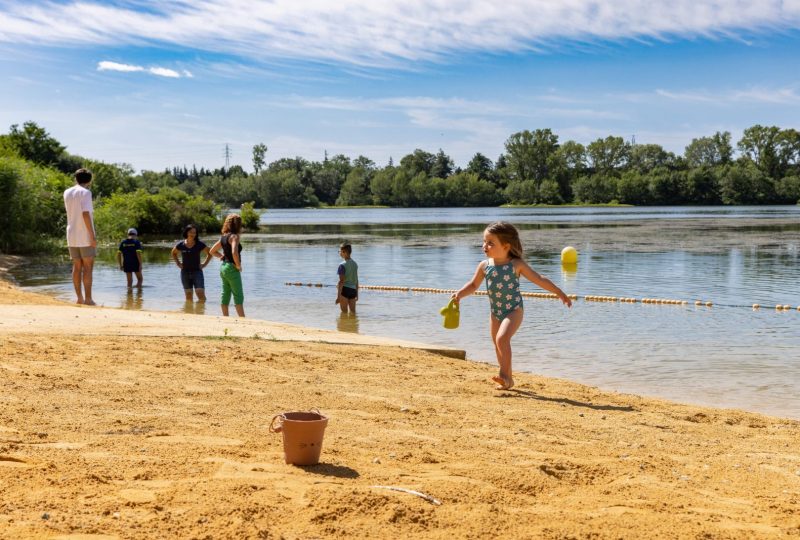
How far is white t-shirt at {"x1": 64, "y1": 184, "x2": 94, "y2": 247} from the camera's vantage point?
44.0 ft

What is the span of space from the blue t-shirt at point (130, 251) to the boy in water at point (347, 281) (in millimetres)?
6125

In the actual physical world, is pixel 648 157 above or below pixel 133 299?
above

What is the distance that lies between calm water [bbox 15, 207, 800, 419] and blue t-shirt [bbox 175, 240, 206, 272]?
125cm

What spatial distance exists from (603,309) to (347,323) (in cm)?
550

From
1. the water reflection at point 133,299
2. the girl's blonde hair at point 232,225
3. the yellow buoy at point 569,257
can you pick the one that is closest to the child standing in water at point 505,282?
the girl's blonde hair at point 232,225

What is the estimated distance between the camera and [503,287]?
8.45 m

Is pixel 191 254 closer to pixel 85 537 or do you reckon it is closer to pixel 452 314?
pixel 452 314

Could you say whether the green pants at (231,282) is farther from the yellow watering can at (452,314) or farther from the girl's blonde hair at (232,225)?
the yellow watering can at (452,314)

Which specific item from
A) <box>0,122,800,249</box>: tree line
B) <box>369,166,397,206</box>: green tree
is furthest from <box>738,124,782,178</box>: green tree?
<box>369,166,397,206</box>: green tree

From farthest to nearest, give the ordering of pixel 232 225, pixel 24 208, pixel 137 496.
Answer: pixel 24 208 → pixel 232 225 → pixel 137 496

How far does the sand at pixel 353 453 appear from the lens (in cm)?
420

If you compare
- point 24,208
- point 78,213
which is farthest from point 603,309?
point 24,208

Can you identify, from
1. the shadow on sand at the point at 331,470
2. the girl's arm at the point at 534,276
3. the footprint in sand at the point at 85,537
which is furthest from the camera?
the girl's arm at the point at 534,276

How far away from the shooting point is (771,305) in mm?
18328
